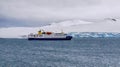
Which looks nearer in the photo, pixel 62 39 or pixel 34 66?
pixel 34 66

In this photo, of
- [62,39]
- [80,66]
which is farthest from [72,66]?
[62,39]

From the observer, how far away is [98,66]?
59406mm

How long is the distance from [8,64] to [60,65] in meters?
8.86

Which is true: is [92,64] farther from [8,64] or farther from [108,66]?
[8,64]

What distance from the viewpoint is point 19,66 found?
5881 cm

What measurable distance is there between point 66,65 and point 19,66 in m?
7.69

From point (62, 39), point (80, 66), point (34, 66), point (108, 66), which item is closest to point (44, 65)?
point (34, 66)

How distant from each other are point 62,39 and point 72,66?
139 metres

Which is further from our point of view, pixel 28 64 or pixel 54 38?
pixel 54 38

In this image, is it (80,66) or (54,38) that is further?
(54,38)

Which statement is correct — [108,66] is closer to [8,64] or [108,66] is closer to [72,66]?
[72,66]

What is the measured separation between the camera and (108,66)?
59469mm

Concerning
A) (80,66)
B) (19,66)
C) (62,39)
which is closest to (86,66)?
(80,66)

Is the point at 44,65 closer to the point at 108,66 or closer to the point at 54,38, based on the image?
the point at 108,66
